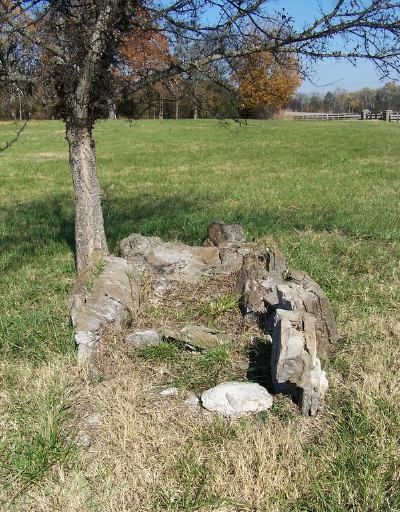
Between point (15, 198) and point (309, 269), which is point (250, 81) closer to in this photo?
point (309, 269)

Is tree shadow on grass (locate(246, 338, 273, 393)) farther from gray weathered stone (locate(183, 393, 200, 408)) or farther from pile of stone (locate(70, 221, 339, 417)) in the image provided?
gray weathered stone (locate(183, 393, 200, 408))

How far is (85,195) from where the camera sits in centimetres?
495

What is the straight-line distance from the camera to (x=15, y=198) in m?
9.86

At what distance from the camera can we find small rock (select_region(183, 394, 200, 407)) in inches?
122

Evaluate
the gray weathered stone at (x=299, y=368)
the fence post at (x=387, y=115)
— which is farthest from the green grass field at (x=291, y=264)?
the fence post at (x=387, y=115)

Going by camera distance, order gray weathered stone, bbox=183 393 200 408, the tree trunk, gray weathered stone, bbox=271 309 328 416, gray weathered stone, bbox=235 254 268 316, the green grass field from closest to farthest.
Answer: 1. the green grass field
2. gray weathered stone, bbox=271 309 328 416
3. gray weathered stone, bbox=183 393 200 408
4. gray weathered stone, bbox=235 254 268 316
5. the tree trunk

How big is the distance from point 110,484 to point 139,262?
2.68 m

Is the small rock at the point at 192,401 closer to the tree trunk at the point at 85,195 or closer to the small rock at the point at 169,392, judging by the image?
the small rock at the point at 169,392

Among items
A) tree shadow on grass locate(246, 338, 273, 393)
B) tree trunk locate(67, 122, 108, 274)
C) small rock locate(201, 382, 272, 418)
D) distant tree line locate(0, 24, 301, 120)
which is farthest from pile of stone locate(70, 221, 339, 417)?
distant tree line locate(0, 24, 301, 120)

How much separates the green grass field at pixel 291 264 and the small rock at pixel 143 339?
1.47 ft

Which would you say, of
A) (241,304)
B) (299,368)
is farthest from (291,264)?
(299,368)

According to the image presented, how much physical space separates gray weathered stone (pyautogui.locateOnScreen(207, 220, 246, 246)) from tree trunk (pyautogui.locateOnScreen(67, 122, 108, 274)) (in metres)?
1.23

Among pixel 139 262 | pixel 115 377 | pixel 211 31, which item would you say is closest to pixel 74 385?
pixel 115 377

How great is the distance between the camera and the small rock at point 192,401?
310 centimetres
